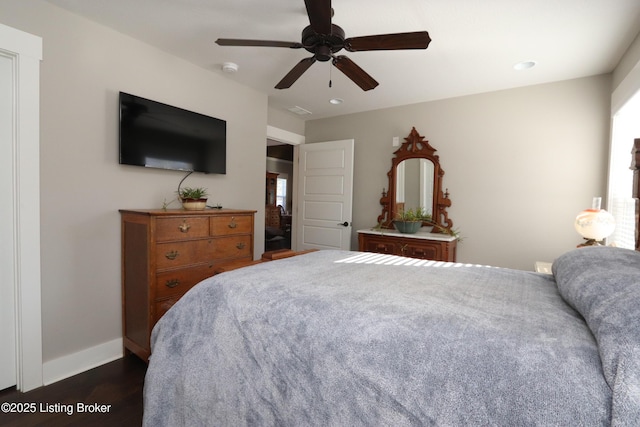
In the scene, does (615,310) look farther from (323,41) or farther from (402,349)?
(323,41)

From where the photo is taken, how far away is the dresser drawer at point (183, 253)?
2186mm

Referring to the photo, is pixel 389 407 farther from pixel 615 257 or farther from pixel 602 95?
pixel 602 95

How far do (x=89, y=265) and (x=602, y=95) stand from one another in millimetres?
4653

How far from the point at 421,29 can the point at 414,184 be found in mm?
1999

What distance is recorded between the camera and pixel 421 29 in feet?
7.36

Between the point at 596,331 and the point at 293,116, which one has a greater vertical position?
the point at 293,116

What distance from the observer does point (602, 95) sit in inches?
114

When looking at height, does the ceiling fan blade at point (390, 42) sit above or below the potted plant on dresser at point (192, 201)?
above

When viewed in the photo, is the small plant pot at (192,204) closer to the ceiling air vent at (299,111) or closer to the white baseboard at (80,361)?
the white baseboard at (80,361)

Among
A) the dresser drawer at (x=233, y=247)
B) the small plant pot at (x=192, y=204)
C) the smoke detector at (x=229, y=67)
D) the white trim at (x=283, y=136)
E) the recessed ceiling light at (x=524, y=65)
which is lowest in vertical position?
the dresser drawer at (x=233, y=247)

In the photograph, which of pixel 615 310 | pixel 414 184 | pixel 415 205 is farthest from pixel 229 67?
pixel 615 310

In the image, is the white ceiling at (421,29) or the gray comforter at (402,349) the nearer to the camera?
the gray comforter at (402,349)

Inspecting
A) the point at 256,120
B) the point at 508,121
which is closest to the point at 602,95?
the point at 508,121

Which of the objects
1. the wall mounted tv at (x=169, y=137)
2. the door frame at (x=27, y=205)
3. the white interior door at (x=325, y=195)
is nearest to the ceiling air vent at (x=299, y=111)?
the white interior door at (x=325, y=195)
